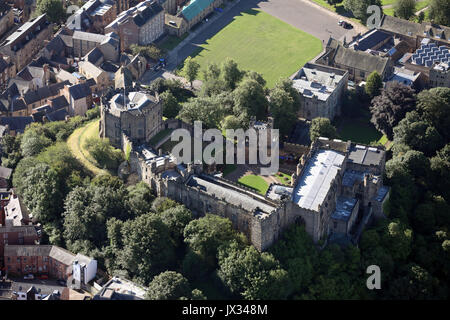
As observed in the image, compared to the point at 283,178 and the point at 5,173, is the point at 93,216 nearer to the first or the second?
the point at 5,173

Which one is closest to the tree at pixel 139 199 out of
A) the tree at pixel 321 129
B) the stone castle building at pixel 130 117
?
the stone castle building at pixel 130 117

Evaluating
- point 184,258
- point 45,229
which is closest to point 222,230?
point 184,258

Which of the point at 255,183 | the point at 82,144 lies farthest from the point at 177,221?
the point at 82,144

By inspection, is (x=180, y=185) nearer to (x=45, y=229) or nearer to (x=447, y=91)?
(x=45, y=229)

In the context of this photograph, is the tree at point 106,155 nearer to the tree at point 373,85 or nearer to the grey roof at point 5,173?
the grey roof at point 5,173

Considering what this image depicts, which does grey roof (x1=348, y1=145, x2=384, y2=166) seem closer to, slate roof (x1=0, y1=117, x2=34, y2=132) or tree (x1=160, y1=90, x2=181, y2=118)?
tree (x1=160, y1=90, x2=181, y2=118)

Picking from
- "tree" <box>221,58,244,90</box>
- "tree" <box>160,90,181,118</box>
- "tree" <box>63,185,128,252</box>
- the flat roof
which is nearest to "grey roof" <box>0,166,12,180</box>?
"tree" <box>63,185,128,252</box>
